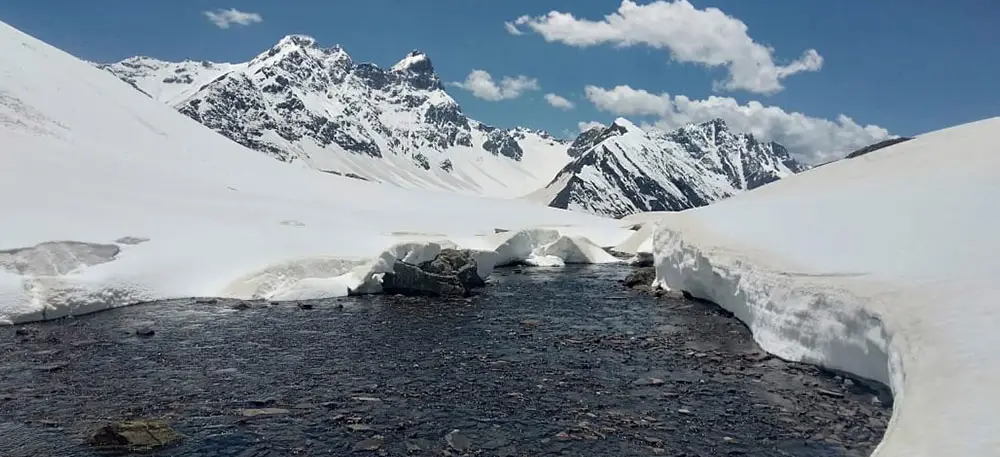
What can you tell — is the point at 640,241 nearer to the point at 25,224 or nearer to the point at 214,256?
the point at 214,256

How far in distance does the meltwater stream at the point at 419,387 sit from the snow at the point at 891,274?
1.42m

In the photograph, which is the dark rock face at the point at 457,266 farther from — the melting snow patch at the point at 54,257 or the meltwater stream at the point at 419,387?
the melting snow patch at the point at 54,257

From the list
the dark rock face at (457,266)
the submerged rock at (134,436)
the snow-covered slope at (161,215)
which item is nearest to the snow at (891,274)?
the dark rock face at (457,266)

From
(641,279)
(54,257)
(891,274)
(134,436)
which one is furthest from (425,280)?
(891,274)

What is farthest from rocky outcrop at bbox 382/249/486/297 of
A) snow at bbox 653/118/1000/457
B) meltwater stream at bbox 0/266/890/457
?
snow at bbox 653/118/1000/457

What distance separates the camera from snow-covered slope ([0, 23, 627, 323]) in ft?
90.3

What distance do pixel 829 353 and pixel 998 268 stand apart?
177 inches

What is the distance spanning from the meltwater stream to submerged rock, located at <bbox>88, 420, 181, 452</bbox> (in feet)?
1.13

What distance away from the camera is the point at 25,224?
1133 inches

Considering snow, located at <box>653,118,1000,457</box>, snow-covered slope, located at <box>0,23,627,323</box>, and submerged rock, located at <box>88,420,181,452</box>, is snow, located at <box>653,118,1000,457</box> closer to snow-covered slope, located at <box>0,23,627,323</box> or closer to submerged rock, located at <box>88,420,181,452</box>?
submerged rock, located at <box>88,420,181,452</box>

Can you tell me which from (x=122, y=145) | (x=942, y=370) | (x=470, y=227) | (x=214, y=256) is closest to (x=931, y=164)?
(x=942, y=370)

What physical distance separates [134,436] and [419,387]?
6439 mm

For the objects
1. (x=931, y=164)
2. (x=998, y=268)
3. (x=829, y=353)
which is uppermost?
(x=931, y=164)

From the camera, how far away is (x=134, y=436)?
1298 cm
